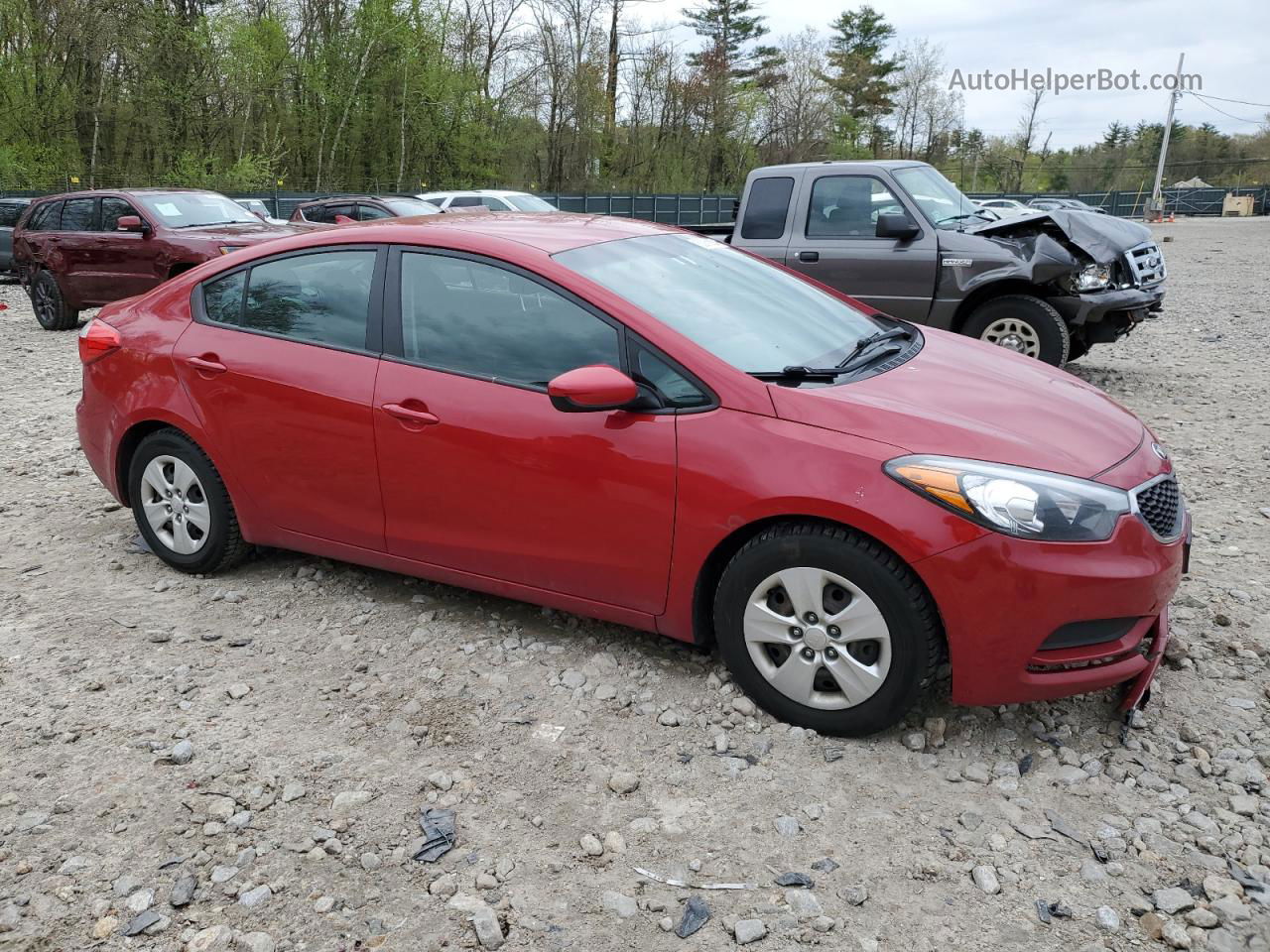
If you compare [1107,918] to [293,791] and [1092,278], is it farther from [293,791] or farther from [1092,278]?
[1092,278]

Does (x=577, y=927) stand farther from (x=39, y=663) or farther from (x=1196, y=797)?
(x=39, y=663)

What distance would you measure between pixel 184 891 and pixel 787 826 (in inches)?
63.4

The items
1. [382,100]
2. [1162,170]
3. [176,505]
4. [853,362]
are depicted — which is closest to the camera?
[853,362]

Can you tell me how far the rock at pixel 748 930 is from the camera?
8.13 ft

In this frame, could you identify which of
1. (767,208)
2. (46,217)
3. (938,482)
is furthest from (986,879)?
(46,217)

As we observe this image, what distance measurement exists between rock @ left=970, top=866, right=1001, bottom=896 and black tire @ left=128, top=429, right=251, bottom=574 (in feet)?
10.8

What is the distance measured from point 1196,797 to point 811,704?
1121 millimetres

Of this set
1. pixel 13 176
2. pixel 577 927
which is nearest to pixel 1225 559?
pixel 577 927

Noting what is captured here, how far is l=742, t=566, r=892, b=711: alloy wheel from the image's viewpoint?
10.2 feet

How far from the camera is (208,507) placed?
450 centimetres

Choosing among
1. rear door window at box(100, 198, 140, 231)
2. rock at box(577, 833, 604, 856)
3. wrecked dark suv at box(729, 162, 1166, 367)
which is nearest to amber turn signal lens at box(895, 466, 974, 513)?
rock at box(577, 833, 604, 856)

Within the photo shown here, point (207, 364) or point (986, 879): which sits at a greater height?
point (207, 364)

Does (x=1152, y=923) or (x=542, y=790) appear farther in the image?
(x=542, y=790)

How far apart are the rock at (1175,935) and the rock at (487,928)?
5.20 feet
